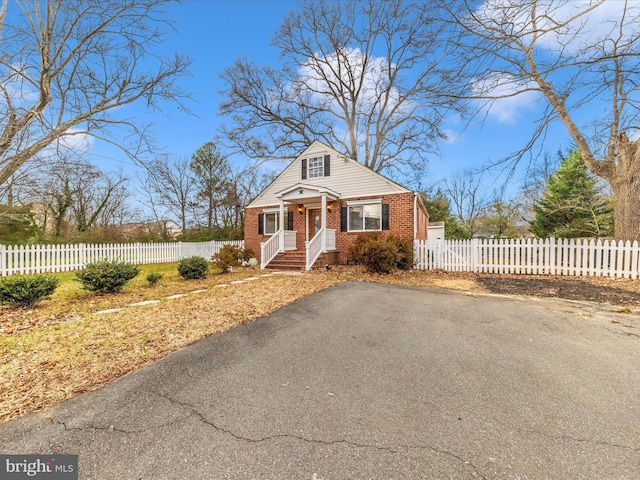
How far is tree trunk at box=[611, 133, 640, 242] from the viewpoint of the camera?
898 centimetres

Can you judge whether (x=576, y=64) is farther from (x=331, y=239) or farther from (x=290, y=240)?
(x=290, y=240)

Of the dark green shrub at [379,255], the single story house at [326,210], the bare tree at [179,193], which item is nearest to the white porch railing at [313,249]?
the single story house at [326,210]

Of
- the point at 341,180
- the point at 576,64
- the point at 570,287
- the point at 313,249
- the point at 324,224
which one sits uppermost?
the point at 576,64

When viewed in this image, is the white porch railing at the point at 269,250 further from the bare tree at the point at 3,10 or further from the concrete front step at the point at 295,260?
the bare tree at the point at 3,10

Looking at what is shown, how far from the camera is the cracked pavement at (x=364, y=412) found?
163 centimetres

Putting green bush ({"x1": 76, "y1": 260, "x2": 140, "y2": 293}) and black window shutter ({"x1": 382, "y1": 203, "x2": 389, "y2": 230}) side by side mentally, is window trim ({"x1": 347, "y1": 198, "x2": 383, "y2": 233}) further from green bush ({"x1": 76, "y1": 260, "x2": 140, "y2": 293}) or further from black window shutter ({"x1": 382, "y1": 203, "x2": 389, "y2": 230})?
green bush ({"x1": 76, "y1": 260, "x2": 140, "y2": 293})

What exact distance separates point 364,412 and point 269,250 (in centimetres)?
1065

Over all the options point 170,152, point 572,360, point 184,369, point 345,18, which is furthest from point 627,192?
point 345,18

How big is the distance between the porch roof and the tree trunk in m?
9.81

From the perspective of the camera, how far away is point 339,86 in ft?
66.6

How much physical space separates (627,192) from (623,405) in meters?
10.8

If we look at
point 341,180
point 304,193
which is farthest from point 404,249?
point 304,193

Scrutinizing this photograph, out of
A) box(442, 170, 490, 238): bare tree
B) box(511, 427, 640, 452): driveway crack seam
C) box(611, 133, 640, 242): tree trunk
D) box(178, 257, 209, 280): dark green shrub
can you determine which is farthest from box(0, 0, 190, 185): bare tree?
box(442, 170, 490, 238): bare tree

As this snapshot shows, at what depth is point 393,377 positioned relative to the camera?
266 cm
